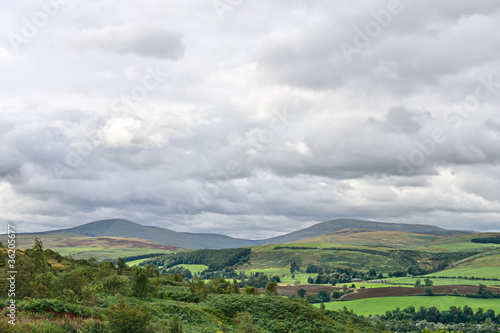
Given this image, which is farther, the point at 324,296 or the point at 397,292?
the point at 397,292

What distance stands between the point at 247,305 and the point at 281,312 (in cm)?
365

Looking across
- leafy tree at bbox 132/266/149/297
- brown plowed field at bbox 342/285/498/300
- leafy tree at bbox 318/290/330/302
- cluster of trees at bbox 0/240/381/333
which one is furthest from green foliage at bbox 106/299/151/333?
brown plowed field at bbox 342/285/498/300

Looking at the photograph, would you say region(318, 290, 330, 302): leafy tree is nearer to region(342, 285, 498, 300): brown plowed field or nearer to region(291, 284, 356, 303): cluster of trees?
region(291, 284, 356, 303): cluster of trees

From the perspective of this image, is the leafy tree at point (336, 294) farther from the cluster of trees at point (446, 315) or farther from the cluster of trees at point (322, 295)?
the cluster of trees at point (446, 315)

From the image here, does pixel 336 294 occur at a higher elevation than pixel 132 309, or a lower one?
lower

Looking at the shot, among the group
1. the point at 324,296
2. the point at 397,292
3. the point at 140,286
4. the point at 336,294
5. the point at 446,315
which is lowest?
the point at 336,294

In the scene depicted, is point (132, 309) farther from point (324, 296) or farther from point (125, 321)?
point (324, 296)

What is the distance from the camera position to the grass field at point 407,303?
458 feet

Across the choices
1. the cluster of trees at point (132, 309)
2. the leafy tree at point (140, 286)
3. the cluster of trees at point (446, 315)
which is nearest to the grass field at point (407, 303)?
the cluster of trees at point (446, 315)

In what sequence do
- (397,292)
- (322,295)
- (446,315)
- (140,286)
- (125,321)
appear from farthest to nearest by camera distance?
1. (397,292)
2. (322,295)
3. (446,315)
4. (140,286)
5. (125,321)

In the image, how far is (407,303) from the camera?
149m

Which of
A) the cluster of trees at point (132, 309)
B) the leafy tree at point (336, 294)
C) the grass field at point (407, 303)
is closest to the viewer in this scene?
the cluster of trees at point (132, 309)

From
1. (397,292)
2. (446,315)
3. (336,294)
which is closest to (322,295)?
(336,294)

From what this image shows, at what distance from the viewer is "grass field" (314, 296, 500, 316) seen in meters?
140
